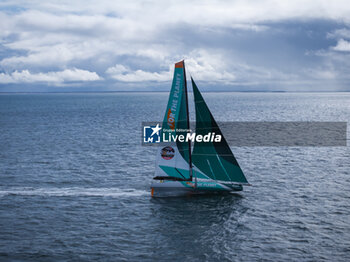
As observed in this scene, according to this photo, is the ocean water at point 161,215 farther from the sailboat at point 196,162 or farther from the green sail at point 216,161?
the green sail at point 216,161

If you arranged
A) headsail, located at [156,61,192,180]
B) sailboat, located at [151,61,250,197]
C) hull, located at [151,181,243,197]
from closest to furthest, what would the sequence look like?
headsail, located at [156,61,192,180] → sailboat, located at [151,61,250,197] → hull, located at [151,181,243,197]

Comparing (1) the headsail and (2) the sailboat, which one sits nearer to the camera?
(1) the headsail

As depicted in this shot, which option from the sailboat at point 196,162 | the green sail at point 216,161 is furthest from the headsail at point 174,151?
the green sail at point 216,161

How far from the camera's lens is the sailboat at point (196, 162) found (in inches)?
1464

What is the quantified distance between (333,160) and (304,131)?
35.9 metres

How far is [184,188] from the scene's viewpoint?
37.5 meters

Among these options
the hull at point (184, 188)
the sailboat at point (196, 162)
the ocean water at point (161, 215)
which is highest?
the sailboat at point (196, 162)

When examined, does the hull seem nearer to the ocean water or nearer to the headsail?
the ocean water

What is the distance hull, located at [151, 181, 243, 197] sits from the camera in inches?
1474

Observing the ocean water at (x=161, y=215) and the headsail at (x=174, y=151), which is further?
the headsail at (x=174, y=151)

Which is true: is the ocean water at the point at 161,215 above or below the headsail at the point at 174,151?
below

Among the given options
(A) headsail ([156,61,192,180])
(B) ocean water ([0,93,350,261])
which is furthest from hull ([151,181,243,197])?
(A) headsail ([156,61,192,180])

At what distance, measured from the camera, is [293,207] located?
35875mm

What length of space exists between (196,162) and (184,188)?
2.98 meters
